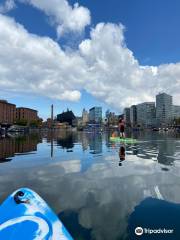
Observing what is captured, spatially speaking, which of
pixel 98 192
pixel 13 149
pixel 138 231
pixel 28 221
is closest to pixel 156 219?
pixel 138 231

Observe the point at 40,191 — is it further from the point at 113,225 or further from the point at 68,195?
the point at 113,225

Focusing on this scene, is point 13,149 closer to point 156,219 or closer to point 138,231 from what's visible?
point 156,219

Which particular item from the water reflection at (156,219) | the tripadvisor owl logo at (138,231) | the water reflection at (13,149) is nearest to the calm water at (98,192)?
the water reflection at (156,219)

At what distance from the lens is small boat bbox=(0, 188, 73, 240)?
4.50 meters

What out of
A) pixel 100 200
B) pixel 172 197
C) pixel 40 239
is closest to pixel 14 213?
pixel 40 239

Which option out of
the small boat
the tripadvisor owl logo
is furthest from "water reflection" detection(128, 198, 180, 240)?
the small boat

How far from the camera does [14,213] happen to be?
525cm

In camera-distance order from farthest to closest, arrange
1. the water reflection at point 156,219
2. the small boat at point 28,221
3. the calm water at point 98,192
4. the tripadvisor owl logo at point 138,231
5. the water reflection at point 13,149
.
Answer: the water reflection at point 13,149 < the calm water at point 98,192 < the tripadvisor owl logo at point 138,231 < the water reflection at point 156,219 < the small boat at point 28,221

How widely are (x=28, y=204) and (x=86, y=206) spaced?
89.1 inches

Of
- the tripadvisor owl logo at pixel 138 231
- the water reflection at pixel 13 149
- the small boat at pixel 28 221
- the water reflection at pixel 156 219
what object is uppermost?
the small boat at pixel 28 221

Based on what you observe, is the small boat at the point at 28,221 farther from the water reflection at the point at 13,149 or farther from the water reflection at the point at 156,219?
the water reflection at the point at 13,149

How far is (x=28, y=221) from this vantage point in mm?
4914

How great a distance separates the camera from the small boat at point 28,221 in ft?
14.8

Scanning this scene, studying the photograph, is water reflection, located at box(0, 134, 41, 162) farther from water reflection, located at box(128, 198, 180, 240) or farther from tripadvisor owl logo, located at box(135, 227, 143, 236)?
tripadvisor owl logo, located at box(135, 227, 143, 236)
